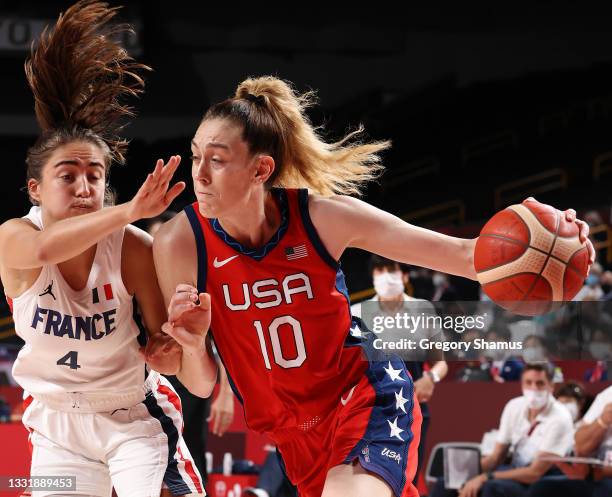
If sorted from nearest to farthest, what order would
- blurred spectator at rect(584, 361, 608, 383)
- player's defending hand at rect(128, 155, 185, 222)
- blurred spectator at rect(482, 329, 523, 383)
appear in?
player's defending hand at rect(128, 155, 185, 222)
blurred spectator at rect(584, 361, 608, 383)
blurred spectator at rect(482, 329, 523, 383)

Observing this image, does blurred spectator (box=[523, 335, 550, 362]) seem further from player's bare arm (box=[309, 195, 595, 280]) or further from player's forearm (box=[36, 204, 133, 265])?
player's forearm (box=[36, 204, 133, 265])

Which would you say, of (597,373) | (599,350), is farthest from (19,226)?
(599,350)

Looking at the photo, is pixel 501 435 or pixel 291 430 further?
pixel 501 435

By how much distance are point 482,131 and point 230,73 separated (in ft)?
11.7

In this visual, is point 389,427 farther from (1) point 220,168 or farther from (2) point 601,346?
(2) point 601,346

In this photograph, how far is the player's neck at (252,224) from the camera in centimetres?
301

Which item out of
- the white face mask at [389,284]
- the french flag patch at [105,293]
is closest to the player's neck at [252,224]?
the french flag patch at [105,293]

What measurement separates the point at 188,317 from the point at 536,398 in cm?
362

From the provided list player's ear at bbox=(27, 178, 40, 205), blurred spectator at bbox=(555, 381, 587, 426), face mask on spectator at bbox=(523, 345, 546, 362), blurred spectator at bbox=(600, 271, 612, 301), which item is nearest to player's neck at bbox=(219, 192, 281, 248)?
player's ear at bbox=(27, 178, 40, 205)

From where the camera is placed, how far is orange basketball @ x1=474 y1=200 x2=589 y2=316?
288 cm

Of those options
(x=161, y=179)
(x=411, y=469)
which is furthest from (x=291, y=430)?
(x=161, y=179)

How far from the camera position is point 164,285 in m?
3.00

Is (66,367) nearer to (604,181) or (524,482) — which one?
(524,482)

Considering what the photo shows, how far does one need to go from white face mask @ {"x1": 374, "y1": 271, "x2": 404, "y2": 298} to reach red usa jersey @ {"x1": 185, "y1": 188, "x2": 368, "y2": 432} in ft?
8.76
